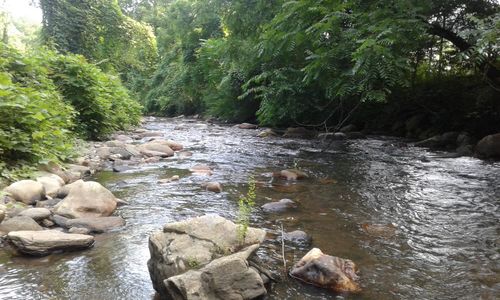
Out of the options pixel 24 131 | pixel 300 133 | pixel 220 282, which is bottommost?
pixel 220 282

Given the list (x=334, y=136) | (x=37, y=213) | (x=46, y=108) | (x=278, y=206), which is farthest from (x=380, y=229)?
(x=334, y=136)

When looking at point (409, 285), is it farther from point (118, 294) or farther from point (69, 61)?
point (69, 61)

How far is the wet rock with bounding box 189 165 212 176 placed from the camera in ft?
20.8

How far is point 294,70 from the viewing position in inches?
428

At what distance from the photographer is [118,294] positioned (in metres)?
2.54

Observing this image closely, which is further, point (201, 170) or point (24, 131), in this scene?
point (201, 170)

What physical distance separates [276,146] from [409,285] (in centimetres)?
713

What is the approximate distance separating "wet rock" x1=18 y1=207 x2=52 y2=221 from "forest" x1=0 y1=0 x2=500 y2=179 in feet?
4.10

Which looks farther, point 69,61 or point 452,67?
point 452,67

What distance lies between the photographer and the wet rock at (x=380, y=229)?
3.68m

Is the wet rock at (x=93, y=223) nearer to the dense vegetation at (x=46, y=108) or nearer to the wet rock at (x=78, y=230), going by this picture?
the wet rock at (x=78, y=230)

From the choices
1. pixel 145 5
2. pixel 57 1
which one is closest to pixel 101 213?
pixel 57 1

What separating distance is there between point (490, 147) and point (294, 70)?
5236 millimetres

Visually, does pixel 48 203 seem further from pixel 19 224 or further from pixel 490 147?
pixel 490 147
